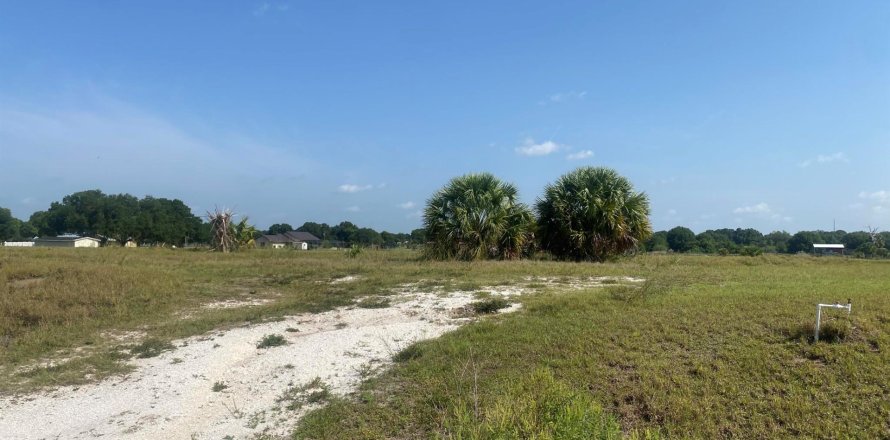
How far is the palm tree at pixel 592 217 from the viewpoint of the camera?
73.5 ft

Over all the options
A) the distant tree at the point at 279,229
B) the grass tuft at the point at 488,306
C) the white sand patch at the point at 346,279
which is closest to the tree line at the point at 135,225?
the distant tree at the point at 279,229

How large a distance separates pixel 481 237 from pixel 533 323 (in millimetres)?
13651

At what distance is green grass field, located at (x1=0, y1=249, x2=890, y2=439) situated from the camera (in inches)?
188

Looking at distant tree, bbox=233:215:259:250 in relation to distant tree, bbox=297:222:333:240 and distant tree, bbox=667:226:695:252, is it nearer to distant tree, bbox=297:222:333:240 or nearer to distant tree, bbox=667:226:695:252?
distant tree, bbox=667:226:695:252

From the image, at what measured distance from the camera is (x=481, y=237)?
21750 mm

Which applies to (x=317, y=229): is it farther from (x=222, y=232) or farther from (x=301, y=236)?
(x=222, y=232)

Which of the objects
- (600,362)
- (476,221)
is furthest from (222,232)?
(600,362)

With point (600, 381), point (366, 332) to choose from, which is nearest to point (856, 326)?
point (600, 381)

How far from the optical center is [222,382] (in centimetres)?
664

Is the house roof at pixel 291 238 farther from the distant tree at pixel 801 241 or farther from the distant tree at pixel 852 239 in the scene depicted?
the distant tree at pixel 852 239

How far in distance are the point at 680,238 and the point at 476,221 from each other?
44377 mm

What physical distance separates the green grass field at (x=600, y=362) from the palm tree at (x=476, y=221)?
10137 mm

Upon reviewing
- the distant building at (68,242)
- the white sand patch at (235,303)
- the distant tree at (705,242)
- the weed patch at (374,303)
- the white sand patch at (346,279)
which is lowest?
the white sand patch at (235,303)

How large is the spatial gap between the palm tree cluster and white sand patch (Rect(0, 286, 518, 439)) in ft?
40.5
